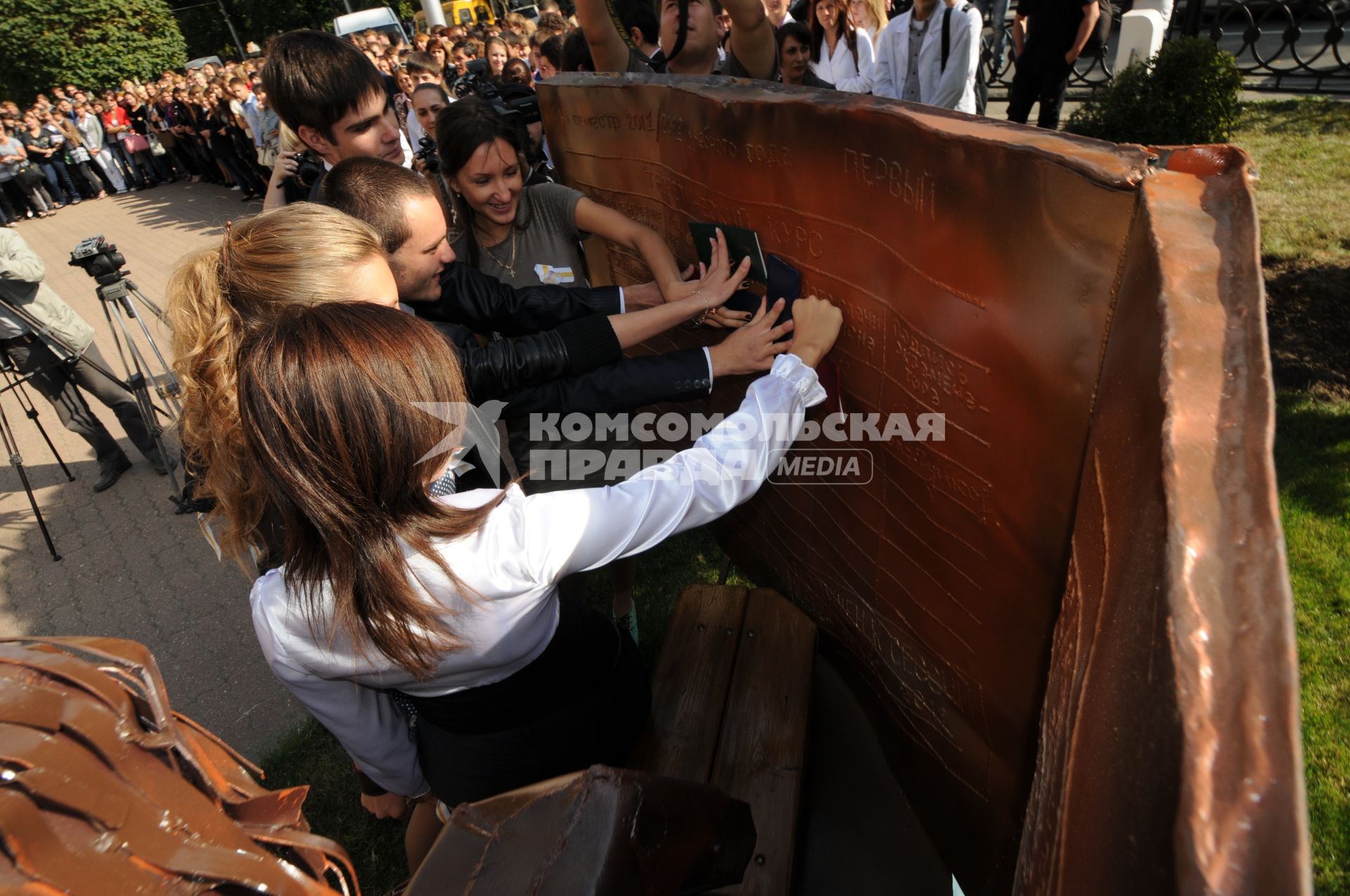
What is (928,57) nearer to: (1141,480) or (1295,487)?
(1295,487)

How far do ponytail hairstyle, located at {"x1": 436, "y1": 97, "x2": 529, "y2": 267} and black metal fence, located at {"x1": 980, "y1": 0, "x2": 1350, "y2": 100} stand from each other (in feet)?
17.8

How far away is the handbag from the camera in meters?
15.4

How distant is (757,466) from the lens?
1.43 metres

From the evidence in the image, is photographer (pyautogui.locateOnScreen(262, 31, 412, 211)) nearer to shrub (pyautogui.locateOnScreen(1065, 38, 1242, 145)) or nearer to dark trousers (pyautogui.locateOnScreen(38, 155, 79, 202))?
shrub (pyautogui.locateOnScreen(1065, 38, 1242, 145))

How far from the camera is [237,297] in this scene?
1.57 meters

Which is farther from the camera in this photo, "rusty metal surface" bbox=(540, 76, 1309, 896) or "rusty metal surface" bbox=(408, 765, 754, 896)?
"rusty metal surface" bbox=(408, 765, 754, 896)

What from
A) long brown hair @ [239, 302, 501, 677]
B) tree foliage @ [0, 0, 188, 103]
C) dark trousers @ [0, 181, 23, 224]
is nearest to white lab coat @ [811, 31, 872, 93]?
long brown hair @ [239, 302, 501, 677]

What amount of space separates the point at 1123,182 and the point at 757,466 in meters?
0.75

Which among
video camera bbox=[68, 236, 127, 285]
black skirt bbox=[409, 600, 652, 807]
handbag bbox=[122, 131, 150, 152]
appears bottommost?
handbag bbox=[122, 131, 150, 152]

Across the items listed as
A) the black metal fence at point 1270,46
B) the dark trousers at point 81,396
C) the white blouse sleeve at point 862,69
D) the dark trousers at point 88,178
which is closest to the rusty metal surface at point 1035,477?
the white blouse sleeve at point 862,69

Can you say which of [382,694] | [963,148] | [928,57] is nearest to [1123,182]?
[963,148]

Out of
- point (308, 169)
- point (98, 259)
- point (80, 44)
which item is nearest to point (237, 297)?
point (308, 169)

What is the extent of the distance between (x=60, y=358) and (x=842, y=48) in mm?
5155

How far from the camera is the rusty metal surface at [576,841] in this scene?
2.98 feet
